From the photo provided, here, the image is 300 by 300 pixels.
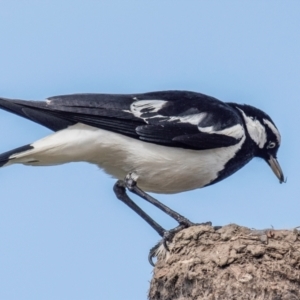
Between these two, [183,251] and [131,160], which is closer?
[183,251]

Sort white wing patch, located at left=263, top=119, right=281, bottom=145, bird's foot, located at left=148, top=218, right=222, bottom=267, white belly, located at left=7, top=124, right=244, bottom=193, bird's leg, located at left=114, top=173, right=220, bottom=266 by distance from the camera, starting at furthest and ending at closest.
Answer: white wing patch, located at left=263, top=119, right=281, bottom=145
white belly, located at left=7, top=124, right=244, bottom=193
bird's leg, located at left=114, top=173, right=220, bottom=266
bird's foot, located at left=148, top=218, right=222, bottom=267

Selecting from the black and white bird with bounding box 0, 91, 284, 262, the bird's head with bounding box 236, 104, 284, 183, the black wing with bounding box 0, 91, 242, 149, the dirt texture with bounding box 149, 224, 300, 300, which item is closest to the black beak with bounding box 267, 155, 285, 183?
the bird's head with bounding box 236, 104, 284, 183

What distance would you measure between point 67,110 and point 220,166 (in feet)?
5.82

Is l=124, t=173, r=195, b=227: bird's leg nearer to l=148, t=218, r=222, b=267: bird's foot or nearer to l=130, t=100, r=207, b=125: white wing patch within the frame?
l=148, t=218, r=222, b=267: bird's foot

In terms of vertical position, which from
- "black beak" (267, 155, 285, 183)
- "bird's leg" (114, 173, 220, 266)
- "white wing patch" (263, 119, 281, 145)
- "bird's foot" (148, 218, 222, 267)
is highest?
"white wing patch" (263, 119, 281, 145)

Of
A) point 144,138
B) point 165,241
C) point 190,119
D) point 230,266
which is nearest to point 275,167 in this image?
point 190,119

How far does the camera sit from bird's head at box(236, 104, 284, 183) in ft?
37.1

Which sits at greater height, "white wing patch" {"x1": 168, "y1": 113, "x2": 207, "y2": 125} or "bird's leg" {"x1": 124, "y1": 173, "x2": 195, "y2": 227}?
"white wing patch" {"x1": 168, "y1": 113, "x2": 207, "y2": 125}

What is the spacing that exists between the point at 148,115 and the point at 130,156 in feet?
1.60

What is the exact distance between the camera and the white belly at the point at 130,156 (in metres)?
10.3

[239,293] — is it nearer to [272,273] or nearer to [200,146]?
[272,273]

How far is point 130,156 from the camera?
10492 millimetres

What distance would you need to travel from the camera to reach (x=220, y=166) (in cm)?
1063

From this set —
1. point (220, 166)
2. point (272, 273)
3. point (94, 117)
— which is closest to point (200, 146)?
point (220, 166)
